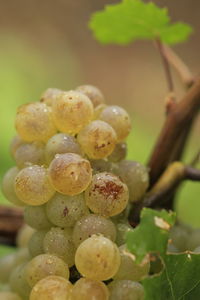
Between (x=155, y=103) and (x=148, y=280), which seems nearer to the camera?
(x=148, y=280)

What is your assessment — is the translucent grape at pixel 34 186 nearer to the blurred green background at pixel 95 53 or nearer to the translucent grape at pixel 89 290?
the translucent grape at pixel 89 290

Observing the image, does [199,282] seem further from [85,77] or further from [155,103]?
[85,77]

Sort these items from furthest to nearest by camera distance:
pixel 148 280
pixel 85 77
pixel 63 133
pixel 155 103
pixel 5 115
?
pixel 85 77 < pixel 155 103 < pixel 5 115 < pixel 63 133 < pixel 148 280

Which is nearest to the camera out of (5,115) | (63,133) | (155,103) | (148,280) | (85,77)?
(148,280)

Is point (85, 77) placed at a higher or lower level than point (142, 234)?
lower

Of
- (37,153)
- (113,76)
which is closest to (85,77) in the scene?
(113,76)

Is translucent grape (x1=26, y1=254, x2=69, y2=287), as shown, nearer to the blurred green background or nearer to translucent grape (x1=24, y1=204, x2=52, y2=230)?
translucent grape (x1=24, y1=204, x2=52, y2=230)

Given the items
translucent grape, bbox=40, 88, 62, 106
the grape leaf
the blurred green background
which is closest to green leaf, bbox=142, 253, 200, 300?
translucent grape, bbox=40, 88, 62, 106
